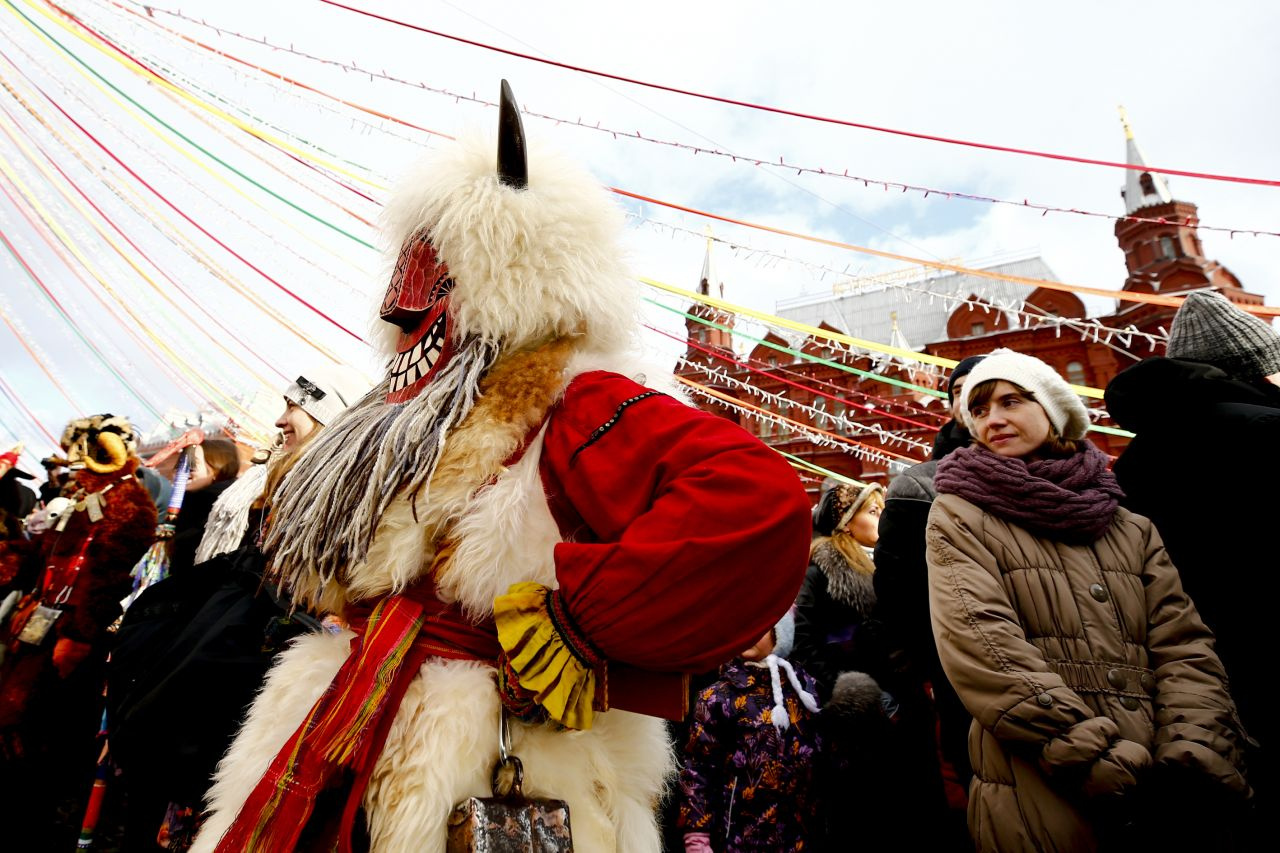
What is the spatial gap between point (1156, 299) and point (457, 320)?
15.3 feet

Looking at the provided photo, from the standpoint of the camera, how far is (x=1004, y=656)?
1.79 metres

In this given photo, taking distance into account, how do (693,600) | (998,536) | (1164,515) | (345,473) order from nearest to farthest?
(693,600), (345,473), (998,536), (1164,515)

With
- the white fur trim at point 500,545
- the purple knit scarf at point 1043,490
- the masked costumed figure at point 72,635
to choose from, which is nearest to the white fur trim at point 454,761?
the white fur trim at point 500,545

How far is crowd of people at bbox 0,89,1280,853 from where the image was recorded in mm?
1130

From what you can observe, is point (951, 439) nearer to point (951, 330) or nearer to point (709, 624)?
point (709, 624)

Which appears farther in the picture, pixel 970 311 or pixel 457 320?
pixel 970 311

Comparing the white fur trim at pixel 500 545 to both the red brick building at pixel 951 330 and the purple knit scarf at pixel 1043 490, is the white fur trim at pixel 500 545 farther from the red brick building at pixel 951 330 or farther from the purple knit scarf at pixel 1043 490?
the red brick building at pixel 951 330

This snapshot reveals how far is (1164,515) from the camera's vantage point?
7.20 feet

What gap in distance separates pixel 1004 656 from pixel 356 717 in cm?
156

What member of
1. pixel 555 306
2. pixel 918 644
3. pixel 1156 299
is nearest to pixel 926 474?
pixel 918 644

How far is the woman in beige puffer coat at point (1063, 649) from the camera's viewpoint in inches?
64.4

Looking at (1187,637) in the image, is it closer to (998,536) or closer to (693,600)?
(998,536)

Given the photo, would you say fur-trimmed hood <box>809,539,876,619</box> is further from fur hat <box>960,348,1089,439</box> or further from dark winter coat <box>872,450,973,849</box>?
fur hat <box>960,348,1089,439</box>

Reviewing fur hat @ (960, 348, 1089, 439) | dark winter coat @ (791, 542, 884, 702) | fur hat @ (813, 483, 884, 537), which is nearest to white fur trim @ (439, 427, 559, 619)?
fur hat @ (960, 348, 1089, 439)
